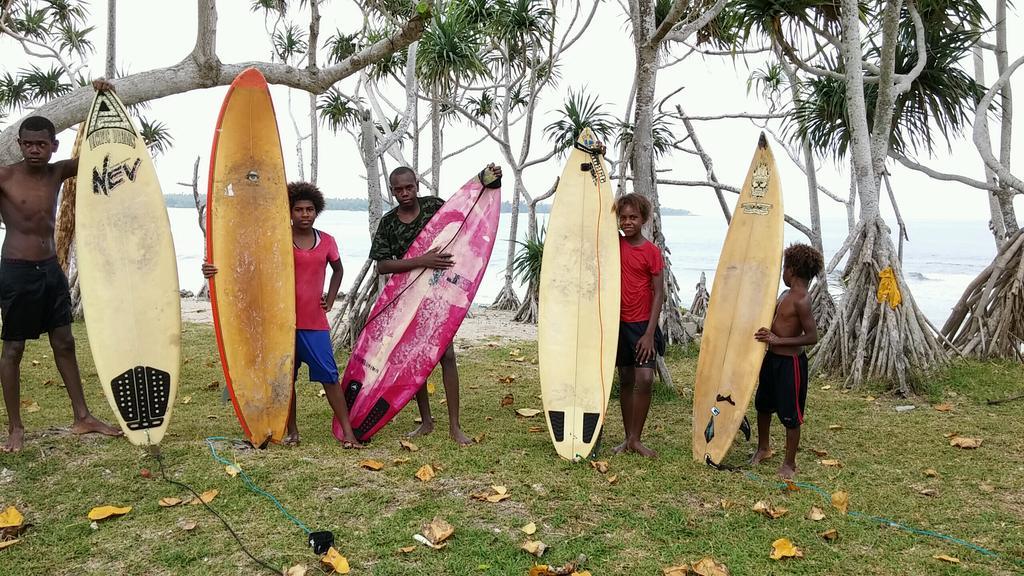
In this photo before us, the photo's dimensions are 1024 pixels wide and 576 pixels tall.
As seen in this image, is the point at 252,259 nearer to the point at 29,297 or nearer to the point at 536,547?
the point at 29,297

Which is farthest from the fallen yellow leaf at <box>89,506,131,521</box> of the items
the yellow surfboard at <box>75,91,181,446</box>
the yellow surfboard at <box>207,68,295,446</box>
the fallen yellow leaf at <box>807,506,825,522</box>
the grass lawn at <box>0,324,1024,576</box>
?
the fallen yellow leaf at <box>807,506,825,522</box>

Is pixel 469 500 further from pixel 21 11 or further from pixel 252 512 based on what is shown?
pixel 21 11

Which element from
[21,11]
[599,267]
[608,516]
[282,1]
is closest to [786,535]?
[608,516]

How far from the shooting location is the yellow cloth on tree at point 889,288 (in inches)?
190

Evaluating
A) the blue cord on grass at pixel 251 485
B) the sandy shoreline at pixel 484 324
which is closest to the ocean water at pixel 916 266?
the sandy shoreline at pixel 484 324

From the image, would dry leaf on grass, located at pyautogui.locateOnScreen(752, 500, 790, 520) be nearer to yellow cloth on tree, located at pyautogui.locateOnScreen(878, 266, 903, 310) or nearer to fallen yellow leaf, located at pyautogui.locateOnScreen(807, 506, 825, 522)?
fallen yellow leaf, located at pyautogui.locateOnScreen(807, 506, 825, 522)

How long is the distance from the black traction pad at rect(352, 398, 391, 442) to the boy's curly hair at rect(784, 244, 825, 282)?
1.94 m

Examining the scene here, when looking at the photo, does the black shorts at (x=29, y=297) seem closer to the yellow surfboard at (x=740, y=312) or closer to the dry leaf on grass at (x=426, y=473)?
the dry leaf on grass at (x=426, y=473)

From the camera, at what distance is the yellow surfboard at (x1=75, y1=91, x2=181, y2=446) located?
10.3 ft

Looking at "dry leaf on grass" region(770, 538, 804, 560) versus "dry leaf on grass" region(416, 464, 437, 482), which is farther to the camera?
"dry leaf on grass" region(416, 464, 437, 482)

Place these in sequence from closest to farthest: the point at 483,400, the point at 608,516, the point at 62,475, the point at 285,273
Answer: the point at 608,516 → the point at 62,475 → the point at 285,273 → the point at 483,400

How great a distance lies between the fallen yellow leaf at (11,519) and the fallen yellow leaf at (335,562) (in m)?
1.07

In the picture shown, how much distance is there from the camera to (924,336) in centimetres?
508

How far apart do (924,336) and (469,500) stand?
13.1 ft
